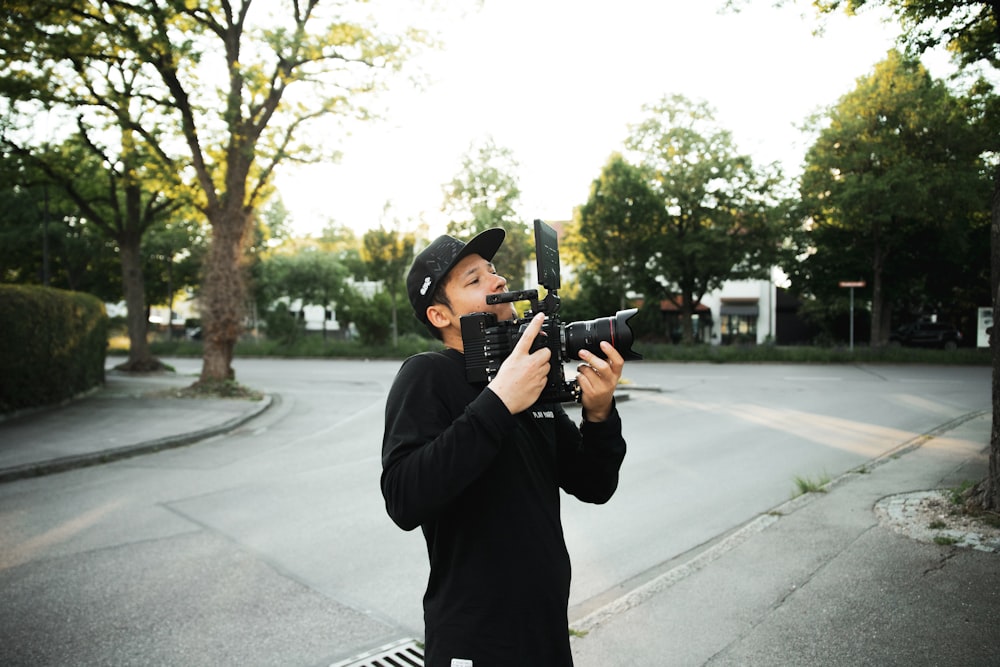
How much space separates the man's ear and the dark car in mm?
36970

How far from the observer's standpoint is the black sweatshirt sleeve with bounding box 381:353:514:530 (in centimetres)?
155

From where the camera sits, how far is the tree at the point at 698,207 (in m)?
30.0

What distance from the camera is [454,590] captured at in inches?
66.9

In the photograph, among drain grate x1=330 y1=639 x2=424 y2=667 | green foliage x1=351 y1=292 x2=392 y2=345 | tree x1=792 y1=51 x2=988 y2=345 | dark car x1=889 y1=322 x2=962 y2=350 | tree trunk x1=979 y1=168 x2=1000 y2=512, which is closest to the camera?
drain grate x1=330 y1=639 x2=424 y2=667

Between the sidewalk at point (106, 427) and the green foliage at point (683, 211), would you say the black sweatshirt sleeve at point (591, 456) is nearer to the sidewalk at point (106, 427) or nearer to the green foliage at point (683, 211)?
the sidewalk at point (106, 427)

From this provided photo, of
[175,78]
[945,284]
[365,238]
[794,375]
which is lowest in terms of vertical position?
[794,375]

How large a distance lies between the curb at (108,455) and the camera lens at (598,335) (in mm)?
8657

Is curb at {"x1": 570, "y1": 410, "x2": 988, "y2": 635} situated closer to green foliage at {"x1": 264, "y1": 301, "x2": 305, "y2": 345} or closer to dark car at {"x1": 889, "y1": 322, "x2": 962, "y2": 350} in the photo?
dark car at {"x1": 889, "y1": 322, "x2": 962, "y2": 350}

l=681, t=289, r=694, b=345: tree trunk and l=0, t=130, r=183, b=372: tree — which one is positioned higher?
l=0, t=130, r=183, b=372: tree

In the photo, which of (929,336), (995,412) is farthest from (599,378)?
(929,336)

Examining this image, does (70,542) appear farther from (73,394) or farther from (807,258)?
(807,258)

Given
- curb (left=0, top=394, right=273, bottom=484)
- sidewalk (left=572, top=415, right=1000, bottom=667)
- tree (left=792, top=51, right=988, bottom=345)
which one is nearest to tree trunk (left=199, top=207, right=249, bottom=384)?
curb (left=0, top=394, right=273, bottom=484)

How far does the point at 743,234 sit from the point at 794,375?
12.2 m

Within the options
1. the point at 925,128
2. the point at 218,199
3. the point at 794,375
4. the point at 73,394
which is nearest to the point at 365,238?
the point at 218,199
